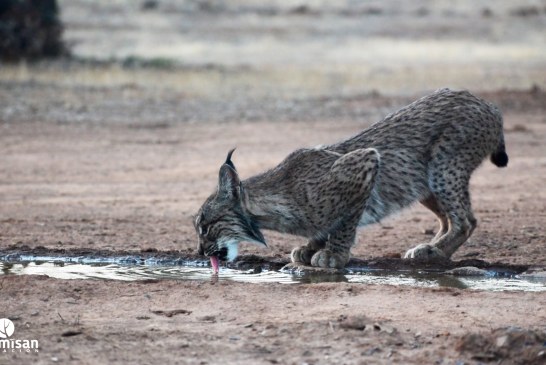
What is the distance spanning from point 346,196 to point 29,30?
63.5ft

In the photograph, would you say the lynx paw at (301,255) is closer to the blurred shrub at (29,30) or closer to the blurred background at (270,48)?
the blurred background at (270,48)

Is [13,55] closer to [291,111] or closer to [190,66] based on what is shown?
[190,66]

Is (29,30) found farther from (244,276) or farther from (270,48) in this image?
(244,276)

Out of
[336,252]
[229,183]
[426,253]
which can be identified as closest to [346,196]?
[336,252]

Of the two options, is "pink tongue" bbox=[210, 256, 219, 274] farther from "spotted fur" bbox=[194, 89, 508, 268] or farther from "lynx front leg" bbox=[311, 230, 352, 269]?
"lynx front leg" bbox=[311, 230, 352, 269]

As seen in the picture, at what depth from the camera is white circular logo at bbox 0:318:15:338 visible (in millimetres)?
7441

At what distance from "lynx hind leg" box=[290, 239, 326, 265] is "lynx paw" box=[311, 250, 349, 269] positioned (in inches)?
6.9

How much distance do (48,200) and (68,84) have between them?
1016 centimetres

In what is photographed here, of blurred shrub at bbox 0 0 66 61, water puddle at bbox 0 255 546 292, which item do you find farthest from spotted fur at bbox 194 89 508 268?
blurred shrub at bbox 0 0 66 61

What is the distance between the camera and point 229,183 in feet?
32.2

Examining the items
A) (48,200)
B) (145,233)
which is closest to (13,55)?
(48,200)

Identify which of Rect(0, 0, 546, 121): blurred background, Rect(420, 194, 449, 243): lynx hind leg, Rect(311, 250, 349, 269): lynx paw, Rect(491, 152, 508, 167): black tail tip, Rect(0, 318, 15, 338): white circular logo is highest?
Rect(0, 0, 546, 121): blurred background

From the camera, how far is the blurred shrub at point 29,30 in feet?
88.6

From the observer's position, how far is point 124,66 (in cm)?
2767
